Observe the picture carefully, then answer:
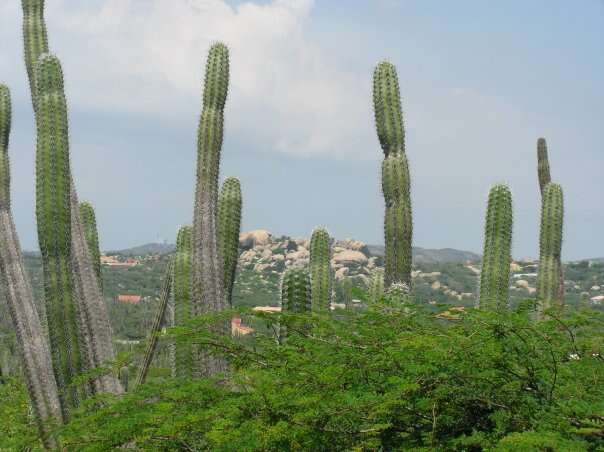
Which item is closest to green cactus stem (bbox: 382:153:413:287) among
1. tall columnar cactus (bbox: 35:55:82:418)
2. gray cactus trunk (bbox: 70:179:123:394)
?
gray cactus trunk (bbox: 70:179:123:394)

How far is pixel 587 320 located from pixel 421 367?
4.37ft

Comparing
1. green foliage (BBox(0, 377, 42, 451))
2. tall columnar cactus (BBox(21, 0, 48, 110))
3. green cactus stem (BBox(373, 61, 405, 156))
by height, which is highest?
tall columnar cactus (BBox(21, 0, 48, 110))

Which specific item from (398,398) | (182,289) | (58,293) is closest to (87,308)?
(58,293)

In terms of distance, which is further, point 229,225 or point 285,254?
point 285,254

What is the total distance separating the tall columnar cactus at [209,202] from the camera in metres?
11.1

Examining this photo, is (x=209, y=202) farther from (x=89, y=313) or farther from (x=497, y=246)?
(x=497, y=246)

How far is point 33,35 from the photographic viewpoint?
1335 cm

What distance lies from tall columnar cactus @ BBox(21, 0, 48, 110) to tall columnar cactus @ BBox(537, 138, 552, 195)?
8894 millimetres

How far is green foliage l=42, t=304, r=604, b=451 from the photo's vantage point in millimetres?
4914

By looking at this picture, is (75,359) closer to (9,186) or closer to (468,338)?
(9,186)

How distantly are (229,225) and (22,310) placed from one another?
3040mm

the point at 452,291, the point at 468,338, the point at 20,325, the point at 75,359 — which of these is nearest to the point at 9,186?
the point at 20,325

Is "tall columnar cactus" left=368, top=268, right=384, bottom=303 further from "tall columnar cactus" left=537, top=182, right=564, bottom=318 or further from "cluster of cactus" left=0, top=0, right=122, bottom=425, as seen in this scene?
"cluster of cactus" left=0, top=0, right=122, bottom=425

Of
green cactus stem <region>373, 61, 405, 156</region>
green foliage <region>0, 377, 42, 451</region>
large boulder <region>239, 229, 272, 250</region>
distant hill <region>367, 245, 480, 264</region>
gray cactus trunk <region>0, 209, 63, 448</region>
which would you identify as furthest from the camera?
distant hill <region>367, 245, 480, 264</region>
